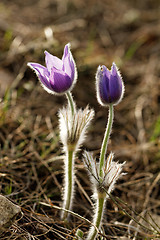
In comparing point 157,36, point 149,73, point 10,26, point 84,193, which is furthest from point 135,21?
point 84,193

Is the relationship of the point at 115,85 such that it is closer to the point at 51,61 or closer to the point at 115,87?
the point at 115,87

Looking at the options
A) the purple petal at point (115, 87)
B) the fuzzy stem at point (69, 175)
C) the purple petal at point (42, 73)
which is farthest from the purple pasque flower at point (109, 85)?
the fuzzy stem at point (69, 175)

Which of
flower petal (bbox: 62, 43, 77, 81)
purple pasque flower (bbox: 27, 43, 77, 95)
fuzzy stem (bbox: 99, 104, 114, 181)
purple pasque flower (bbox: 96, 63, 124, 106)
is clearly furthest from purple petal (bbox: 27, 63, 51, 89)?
fuzzy stem (bbox: 99, 104, 114, 181)

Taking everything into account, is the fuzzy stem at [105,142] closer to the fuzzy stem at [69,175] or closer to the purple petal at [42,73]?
the fuzzy stem at [69,175]

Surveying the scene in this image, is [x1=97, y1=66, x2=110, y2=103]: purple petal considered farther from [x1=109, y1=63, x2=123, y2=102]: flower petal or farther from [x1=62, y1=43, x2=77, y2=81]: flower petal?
[x1=62, y1=43, x2=77, y2=81]: flower petal

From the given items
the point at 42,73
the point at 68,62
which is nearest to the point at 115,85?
the point at 68,62

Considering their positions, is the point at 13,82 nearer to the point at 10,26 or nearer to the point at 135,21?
the point at 10,26
